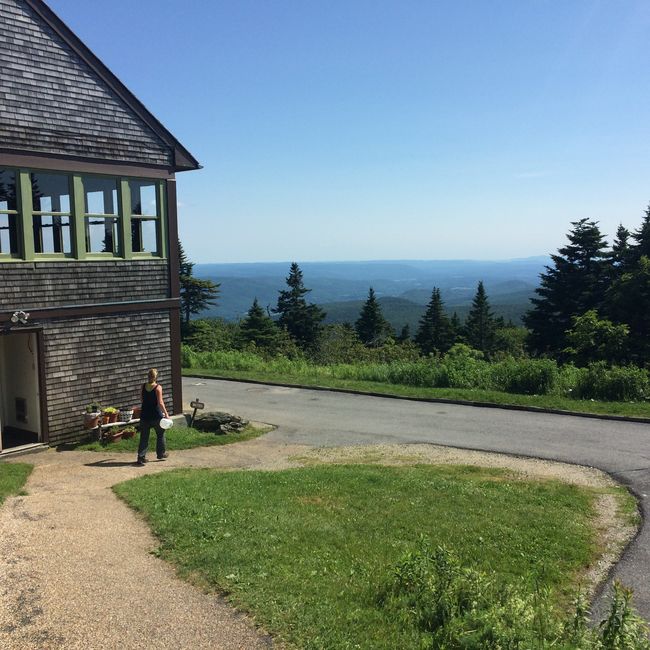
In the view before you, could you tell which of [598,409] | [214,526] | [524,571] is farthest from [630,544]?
[598,409]

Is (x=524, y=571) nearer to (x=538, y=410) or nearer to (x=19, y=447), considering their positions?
(x=19, y=447)

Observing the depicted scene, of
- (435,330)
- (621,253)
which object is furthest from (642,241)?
(435,330)

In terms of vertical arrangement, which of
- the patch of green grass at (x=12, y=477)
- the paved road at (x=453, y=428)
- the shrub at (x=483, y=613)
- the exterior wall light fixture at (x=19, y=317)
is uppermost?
the exterior wall light fixture at (x=19, y=317)

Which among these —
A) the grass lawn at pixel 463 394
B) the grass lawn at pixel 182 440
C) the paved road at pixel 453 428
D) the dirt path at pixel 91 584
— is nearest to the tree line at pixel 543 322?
the grass lawn at pixel 463 394

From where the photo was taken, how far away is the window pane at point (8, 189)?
38.4ft

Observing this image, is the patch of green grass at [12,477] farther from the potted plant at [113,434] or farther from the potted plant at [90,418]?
the potted plant at [113,434]

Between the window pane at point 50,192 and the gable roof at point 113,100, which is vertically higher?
the gable roof at point 113,100

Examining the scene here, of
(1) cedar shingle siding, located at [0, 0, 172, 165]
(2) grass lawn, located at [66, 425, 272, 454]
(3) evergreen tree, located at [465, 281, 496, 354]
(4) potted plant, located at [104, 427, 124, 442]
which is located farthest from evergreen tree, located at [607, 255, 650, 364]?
(3) evergreen tree, located at [465, 281, 496, 354]

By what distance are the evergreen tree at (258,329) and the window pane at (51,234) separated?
5559 cm

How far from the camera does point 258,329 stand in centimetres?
7100

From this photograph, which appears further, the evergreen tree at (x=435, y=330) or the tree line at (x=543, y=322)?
the evergreen tree at (x=435, y=330)

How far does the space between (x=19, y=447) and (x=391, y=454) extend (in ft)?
24.1

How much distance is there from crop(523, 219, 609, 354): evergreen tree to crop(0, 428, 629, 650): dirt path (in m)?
55.3

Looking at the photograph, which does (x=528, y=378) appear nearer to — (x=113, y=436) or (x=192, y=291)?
(x=113, y=436)
